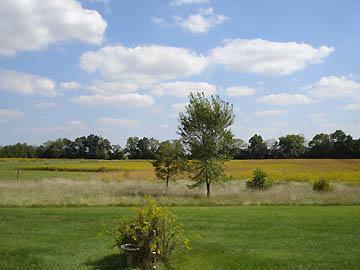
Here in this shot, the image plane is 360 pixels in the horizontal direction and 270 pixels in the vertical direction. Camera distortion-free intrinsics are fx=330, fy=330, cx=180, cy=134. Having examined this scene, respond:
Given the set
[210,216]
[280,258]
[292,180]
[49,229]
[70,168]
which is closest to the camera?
[280,258]

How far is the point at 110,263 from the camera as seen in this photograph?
757 cm

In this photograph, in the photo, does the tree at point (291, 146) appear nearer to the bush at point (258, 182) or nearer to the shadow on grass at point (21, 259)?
the bush at point (258, 182)

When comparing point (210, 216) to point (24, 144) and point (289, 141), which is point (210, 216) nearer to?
point (289, 141)

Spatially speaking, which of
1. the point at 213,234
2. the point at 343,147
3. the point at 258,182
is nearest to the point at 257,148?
the point at 343,147

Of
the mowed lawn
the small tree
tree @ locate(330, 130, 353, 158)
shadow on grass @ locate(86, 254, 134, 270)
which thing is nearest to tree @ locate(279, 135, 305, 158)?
tree @ locate(330, 130, 353, 158)

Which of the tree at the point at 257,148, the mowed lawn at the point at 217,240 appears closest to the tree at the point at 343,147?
the tree at the point at 257,148

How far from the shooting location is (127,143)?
391 ft

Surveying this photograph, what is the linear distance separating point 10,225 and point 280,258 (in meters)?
9.48

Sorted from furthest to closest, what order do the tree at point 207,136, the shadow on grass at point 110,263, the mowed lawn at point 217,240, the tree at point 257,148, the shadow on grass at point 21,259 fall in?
1. the tree at point 257,148
2. the tree at point 207,136
3. the mowed lawn at point 217,240
4. the shadow on grass at point 21,259
5. the shadow on grass at point 110,263

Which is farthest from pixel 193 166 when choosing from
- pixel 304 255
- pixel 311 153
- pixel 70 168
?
pixel 311 153

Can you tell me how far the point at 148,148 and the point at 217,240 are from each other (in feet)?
325

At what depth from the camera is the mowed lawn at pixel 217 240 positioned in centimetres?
761

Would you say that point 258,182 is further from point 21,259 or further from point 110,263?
point 21,259

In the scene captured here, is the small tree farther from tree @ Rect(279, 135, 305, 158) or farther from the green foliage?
tree @ Rect(279, 135, 305, 158)
